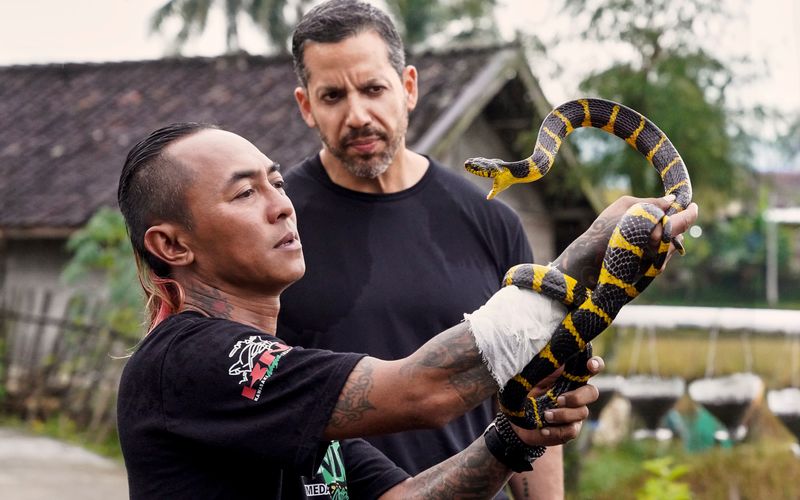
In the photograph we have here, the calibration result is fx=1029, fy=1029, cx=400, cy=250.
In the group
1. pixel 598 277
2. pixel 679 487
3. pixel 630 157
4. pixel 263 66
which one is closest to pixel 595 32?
pixel 630 157

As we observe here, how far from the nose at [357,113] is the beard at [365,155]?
33 mm

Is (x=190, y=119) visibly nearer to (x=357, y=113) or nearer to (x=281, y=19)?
(x=357, y=113)

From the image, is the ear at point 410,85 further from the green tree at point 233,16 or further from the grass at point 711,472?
the green tree at point 233,16

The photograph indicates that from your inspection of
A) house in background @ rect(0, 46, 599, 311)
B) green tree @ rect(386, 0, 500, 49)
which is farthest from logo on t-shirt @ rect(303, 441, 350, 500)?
green tree @ rect(386, 0, 500, 49)

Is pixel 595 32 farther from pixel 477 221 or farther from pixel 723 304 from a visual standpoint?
pixel 723 304

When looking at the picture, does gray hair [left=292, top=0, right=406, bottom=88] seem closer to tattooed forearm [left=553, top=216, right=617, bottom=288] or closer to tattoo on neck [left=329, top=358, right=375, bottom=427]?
tattooed forearm [left=553, top=216, right=617, bottom=288]

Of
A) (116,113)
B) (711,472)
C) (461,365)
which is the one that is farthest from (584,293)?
(116,113)

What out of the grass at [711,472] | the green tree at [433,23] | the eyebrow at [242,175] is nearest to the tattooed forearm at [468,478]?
the eyebrow at [242,175]

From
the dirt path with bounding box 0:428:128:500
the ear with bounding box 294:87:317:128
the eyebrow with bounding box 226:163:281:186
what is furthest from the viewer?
the dirt path with bounding box 0:428:128:500

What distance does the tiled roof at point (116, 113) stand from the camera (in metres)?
13.4

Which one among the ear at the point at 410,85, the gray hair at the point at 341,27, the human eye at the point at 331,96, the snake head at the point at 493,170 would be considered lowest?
the snake head at the point at 493,170

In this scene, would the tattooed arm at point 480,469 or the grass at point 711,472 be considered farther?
the grass at point 711,472

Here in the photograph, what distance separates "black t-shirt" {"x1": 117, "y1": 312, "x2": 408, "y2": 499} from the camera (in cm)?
240

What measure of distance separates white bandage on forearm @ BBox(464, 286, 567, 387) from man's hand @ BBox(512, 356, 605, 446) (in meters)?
0.35
